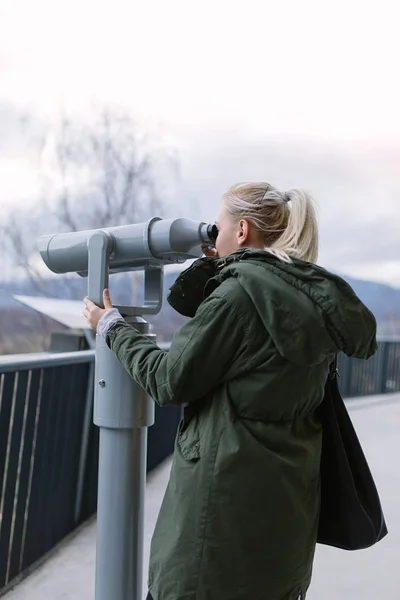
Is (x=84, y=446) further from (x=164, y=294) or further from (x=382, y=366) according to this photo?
(x=382, y=366)

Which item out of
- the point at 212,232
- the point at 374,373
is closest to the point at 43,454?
the point at 212,232

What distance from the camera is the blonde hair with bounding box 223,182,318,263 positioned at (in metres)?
0.92

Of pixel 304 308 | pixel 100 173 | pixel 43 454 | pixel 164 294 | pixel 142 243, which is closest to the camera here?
pixel 304 308

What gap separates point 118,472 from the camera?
1.12 m

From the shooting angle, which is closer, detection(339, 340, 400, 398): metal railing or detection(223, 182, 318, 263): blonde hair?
detection(223, 182, 318, 263): blonde hair

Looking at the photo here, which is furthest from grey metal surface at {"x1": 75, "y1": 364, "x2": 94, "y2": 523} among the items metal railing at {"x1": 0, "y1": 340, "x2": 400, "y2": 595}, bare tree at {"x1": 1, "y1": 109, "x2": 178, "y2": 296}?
bare tree at {"x1": 1, "y1": 109, "x2": 178, "y2": 296}

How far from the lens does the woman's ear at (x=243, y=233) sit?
971 mm

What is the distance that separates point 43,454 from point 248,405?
Result: 1135 mm

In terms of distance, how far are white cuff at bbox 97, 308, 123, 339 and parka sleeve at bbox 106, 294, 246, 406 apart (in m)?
0.15

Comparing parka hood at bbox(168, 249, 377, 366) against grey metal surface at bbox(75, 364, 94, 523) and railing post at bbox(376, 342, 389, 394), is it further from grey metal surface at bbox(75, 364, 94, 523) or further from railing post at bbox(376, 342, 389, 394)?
railing post at bbox(376, 342, 389, 394)

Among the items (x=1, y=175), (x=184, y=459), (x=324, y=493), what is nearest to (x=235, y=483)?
(x=184, y=459)

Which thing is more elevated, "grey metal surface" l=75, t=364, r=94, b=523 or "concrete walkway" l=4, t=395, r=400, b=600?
"grey metal surface" l=75, t=364, r=94, b=523

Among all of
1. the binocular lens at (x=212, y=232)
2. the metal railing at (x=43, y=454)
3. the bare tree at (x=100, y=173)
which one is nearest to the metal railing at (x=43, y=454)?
the metal railing at (x=43, y=454)

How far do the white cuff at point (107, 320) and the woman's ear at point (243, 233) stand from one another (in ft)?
0.84
